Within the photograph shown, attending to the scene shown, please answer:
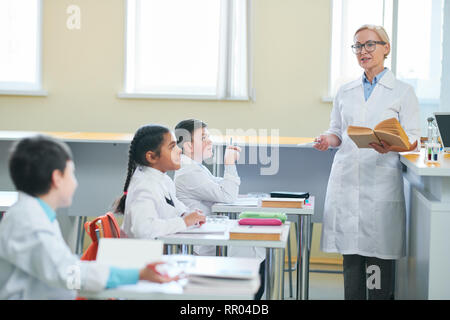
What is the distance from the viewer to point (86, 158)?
14.8 ft

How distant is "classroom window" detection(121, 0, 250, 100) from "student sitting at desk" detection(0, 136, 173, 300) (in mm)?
3948

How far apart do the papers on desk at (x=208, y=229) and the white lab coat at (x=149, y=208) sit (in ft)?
0.13

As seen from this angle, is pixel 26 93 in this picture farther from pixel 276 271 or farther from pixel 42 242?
pixel 42 242

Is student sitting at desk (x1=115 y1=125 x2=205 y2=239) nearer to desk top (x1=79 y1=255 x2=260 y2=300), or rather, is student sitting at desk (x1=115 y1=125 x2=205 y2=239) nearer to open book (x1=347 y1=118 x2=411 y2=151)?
desk top (x1=79 y1=255 x2=260 y2=300)

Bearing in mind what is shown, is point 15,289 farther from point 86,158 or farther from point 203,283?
point 86,158

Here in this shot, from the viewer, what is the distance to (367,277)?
329 cm

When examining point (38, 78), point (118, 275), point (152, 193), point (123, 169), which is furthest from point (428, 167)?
point (38, 78)

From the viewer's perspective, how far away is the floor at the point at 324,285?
14.0 feet

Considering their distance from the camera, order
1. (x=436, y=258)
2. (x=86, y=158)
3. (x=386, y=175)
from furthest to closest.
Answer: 1. (x=86, y=158)
2. (x=386, y=175)
3. (x=436, y=258)

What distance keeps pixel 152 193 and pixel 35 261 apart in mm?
905

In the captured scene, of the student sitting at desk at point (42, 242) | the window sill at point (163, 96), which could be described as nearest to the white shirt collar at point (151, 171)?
the student sitting at desk at point (42, 242)

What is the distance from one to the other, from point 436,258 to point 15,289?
67.3 inches

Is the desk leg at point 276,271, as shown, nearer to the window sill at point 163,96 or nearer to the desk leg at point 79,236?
the desk leg at point 79,236
